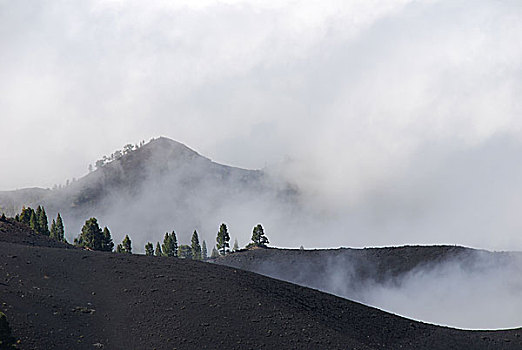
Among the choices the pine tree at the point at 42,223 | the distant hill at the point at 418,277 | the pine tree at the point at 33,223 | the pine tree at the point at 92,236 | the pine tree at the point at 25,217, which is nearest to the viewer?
the distant hill at the point at 418,277

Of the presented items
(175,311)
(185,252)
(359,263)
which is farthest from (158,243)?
(175,311)

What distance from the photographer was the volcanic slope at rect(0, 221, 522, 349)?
229 ft

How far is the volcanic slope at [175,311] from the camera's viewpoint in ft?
229

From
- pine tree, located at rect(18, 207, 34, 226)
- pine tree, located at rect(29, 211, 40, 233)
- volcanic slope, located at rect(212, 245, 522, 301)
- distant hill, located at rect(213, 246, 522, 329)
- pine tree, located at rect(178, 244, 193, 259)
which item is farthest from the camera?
pine tree, located at rect(178, 244, 193, 259)

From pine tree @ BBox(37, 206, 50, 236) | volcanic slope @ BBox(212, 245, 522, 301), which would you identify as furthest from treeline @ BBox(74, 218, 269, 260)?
volcanic slope @ BBox(212, 245, 522, 301)

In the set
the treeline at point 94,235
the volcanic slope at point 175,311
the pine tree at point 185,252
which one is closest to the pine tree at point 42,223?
the treeline at point 94,235

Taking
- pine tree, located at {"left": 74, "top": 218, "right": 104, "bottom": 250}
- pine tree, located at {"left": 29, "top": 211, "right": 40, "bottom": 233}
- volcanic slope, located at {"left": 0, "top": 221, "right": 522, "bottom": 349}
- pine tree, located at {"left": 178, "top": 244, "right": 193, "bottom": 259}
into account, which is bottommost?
volcanic slope, located at {"left": 0, "top": 221, "right": 522, "bottom": 349}

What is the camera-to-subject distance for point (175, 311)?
77812mm

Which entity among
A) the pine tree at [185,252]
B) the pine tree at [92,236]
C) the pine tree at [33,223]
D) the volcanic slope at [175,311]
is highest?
the pine tree at [185,252]

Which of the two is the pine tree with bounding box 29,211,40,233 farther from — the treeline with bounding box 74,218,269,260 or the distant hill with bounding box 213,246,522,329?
the distant hill with bounding box 213,246,522,329

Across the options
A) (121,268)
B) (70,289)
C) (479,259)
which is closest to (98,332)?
(70,289)

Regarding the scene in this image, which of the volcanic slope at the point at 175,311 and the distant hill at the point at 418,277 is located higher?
the distant hill at the point at 418,277

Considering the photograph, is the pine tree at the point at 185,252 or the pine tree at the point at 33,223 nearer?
the pine tree at the point at 33,223

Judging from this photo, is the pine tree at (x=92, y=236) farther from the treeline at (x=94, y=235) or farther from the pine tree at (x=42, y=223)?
the pine tree at (x=42, y=223)
